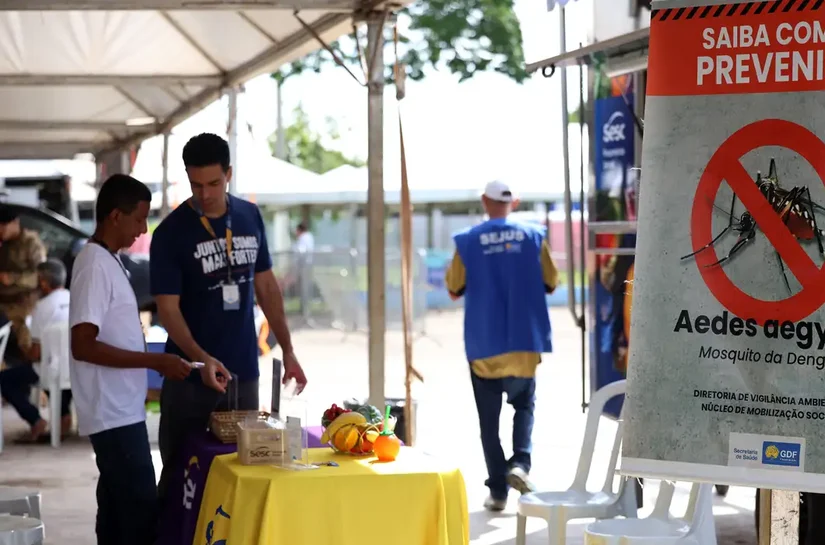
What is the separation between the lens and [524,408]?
7.49m

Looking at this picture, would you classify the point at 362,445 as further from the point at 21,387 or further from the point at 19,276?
the point at 19,276

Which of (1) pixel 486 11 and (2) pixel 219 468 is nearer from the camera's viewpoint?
(2) pixel 219 468

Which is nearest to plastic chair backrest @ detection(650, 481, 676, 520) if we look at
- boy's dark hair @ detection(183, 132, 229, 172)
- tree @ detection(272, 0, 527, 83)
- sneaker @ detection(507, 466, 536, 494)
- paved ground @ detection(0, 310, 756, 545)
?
sneaker @ detection(507, 466, 536, 494)

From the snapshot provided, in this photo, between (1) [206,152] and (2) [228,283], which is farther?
(2) [228,283]

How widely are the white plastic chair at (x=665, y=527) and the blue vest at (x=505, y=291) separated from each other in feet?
8.83

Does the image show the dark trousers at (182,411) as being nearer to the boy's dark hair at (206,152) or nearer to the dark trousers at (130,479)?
the dark trousers at (130,479)

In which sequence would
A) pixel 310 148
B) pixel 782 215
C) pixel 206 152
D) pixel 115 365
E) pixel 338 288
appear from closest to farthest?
1. pixel 782 215
2. pixel 115 365
3. pixel 206 152
4. pixel 338 288
5. pixel 310 148

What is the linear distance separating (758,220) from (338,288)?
55.8ft

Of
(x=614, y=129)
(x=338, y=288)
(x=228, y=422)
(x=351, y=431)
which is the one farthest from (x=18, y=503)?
(x=338, y=288)

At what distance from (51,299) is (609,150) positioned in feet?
16.4

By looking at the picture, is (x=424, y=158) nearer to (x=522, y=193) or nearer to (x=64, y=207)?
(x=522, y=193)

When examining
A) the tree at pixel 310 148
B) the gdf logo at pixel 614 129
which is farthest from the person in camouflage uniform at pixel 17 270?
the tree at pixel 310 148

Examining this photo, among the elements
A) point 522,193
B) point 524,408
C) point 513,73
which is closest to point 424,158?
point 522,193

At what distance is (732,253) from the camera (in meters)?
2.79
